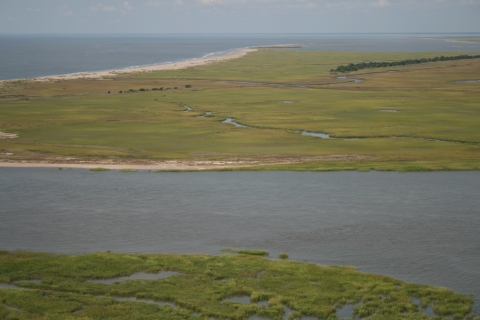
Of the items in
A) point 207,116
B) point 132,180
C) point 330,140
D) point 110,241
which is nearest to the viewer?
point 110,241

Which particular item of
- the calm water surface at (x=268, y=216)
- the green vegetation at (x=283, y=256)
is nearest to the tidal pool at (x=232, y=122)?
the calm water surface at (x=268, y=216)

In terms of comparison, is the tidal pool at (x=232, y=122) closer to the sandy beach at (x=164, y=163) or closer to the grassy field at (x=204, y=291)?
the sandy beach at (x=164, y=163)

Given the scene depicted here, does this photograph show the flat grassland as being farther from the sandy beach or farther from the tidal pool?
the tidal pool

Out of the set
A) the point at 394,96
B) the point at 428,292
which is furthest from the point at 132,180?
the point at 394,96

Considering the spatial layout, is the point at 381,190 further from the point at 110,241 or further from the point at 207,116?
the point at 207,116

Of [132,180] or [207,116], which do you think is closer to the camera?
[132,180]
